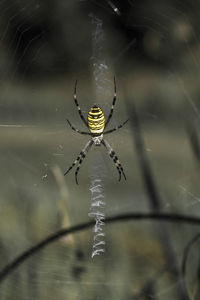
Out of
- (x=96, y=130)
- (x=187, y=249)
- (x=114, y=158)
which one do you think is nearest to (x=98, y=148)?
(x=114, y=158)

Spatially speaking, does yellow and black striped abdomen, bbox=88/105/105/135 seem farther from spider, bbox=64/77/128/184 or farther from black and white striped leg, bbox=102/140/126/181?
black and white striped leg, bbox=102/140/126/181

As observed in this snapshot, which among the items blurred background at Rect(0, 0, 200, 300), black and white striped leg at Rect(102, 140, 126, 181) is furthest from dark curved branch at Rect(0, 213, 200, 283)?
black and white striped leg at Rect(102, 140, 126, 181)

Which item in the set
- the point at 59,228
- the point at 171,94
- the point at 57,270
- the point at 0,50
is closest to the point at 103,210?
the point at 59,228

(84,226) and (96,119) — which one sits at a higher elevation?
(96,119)

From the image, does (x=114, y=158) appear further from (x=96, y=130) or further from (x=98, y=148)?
(x=96, y=130)

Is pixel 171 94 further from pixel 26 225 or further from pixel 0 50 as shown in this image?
pixel 26 225

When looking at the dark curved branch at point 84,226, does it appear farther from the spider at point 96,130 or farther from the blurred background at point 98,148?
the spider at point 96,130
